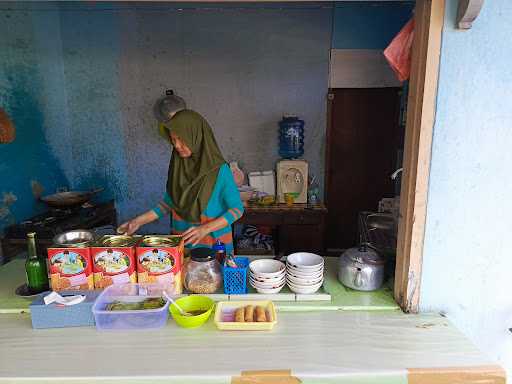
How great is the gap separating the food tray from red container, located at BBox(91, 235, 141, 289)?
0.40 meters

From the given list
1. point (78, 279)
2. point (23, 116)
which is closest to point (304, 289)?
point (78, 279)

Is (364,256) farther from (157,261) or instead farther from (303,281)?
(157,261)

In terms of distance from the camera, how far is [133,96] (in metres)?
4.34

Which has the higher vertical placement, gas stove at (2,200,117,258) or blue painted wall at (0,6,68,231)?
blue painted wall at (0,6,68,231)

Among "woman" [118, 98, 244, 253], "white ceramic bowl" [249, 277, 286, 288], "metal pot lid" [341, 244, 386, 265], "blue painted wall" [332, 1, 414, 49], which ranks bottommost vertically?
"white ceramic bowl" [249, 277, 286, 288]

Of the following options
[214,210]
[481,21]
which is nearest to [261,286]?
[214,210]

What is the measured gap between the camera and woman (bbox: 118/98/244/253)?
1.99 metres

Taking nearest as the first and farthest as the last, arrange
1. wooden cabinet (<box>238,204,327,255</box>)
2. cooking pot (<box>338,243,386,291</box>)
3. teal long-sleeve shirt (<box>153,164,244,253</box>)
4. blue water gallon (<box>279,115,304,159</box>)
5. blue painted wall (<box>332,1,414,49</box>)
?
1. cooking pot (<box>338,243,386,291</box>)
2. teal long-sleeve shirt (<box>153,164,244,253</box>)
3. wooden cabinet (<box>238,204,327,255</box>)
4. blue painted wall (<box>332,1,414,49</box>)
5. blue water gallon (<box>279,115,304,159</box>)

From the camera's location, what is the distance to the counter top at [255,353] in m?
1.23

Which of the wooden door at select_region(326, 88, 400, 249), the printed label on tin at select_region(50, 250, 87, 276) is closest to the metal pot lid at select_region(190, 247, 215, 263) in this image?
the printed label on tin at select_region(50, 250, 87, 276)

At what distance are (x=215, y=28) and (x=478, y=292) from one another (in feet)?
12.1

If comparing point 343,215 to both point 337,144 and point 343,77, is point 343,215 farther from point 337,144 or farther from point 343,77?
point 343,77

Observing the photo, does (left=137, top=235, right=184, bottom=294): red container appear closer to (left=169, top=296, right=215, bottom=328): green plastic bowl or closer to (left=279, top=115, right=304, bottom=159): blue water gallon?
(left=169, top=296, right=215, bottom=328): green plastic bowl

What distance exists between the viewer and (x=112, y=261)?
160 centimetres
